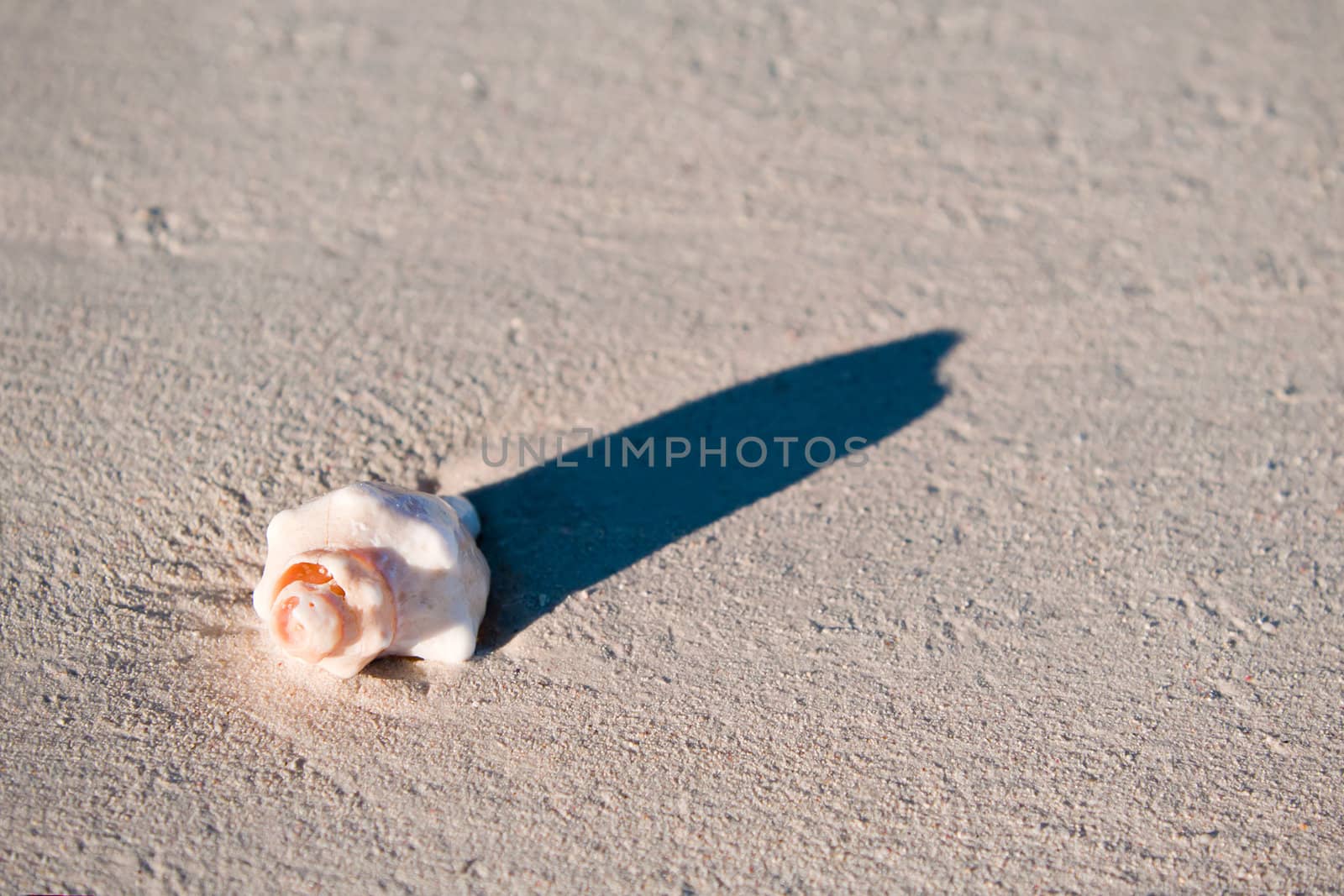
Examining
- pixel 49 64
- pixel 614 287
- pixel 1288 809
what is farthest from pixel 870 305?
pixel 49 64

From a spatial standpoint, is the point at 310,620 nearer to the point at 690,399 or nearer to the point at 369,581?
the point at 369,581

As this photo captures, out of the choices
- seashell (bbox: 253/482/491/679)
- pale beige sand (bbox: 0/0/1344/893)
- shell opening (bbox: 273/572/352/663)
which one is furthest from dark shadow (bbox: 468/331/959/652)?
shell opening (bbox: 273/572/352/663)

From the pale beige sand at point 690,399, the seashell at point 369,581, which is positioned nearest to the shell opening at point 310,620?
the seashell at point 369,581

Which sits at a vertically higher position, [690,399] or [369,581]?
[690,399]

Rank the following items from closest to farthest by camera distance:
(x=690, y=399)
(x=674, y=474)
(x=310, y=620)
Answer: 1. (x=310, y=620)
2. (x=674, y=474)
3. (x=690, y=399)

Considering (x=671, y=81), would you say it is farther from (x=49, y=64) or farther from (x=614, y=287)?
(x=49, y=64)

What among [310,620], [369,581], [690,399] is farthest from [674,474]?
[310,620]

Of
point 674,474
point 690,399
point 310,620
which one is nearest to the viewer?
point 310,620
